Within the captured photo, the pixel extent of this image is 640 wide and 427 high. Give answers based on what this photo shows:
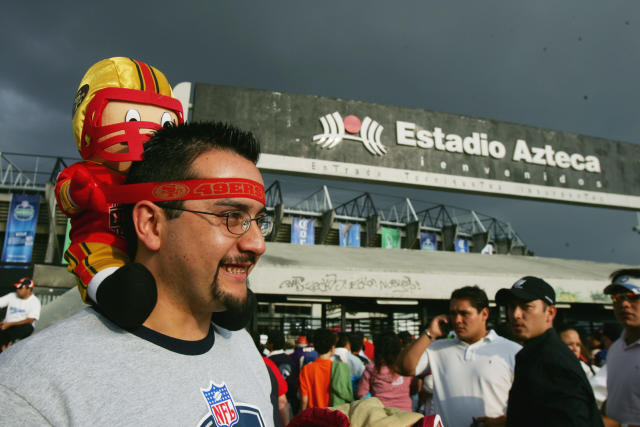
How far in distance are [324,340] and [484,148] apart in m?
12.1

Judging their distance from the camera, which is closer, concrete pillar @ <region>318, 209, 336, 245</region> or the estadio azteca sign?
the estadio azteca sign

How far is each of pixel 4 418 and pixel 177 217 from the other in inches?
23.5

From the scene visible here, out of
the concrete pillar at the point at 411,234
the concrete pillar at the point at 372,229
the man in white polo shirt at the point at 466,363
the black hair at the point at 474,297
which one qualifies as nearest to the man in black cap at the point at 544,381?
the man in white polo shirt at the point at 466,363

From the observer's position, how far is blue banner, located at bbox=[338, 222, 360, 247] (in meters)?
25.6

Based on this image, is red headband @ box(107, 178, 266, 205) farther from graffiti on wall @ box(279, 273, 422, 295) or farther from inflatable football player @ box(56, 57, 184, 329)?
graffiti on wall @ box(279, 273, 422, 295)

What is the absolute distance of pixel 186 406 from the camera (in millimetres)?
1050

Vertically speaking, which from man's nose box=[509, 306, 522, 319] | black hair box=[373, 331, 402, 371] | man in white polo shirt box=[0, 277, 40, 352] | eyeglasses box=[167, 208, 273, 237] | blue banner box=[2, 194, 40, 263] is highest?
blue banner box=[2, 194, 40, 263]

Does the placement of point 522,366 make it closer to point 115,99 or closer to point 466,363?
point 466,363

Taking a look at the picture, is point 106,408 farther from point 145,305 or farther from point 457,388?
point 457,388

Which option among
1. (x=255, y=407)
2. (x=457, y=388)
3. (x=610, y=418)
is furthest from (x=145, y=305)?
(x=610, y=418)

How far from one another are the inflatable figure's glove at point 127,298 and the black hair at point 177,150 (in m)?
0.21

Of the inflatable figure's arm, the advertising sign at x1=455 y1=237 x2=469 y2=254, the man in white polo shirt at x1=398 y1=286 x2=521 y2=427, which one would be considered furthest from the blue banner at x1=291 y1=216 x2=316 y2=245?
the inflatable figure's arm

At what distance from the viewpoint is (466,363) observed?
365cm

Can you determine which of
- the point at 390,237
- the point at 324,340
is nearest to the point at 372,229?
the point at 390,237
